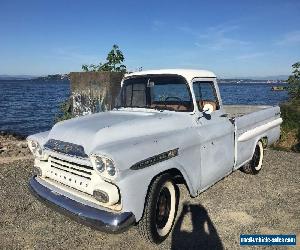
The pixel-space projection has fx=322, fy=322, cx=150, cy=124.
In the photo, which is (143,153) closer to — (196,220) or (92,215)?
(92,215)

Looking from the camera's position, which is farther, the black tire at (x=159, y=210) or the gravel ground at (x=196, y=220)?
the gravel ground at (x=196, y=220)

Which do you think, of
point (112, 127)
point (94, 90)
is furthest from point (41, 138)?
point (94, 90)

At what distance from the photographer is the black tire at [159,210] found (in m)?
3.97

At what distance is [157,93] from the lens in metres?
5.64

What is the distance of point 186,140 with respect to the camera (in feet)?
15.0

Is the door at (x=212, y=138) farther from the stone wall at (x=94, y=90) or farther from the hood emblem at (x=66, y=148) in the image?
the stone wall at (x=94, y=90)

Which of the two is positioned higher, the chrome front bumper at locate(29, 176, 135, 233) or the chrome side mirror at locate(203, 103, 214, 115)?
the chrome side mirror at locate(203, 103, 214, 115)

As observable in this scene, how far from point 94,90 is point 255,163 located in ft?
16.2

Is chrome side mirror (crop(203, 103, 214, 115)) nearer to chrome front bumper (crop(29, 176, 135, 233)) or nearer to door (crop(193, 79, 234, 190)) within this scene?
door (crop(193, 79, 234, 190))

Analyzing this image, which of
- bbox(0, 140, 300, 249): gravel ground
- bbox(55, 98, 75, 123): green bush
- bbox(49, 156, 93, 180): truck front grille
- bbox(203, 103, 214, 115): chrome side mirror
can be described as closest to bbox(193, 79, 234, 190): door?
bbox(203, 103, 214, 115): chrome side mirror

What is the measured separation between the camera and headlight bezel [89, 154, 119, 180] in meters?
3.60

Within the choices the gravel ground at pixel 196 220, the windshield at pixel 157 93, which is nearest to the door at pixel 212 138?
the windshield at pixel 157 93

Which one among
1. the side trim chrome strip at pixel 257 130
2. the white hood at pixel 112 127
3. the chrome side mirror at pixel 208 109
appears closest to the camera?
the white hood at pixel 112 127

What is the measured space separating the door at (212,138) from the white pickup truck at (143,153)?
0.05 feet
